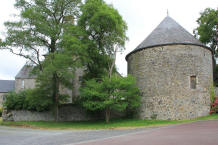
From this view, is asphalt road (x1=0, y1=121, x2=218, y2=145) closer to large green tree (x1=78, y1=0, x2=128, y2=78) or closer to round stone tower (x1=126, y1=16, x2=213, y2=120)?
round stone tower (x1=126, y1=16, x2=213, y2=120)

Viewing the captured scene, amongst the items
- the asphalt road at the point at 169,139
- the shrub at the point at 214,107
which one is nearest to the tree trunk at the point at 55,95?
the asphalt road at the point at 169,139

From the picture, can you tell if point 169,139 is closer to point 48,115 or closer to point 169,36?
point 169,36

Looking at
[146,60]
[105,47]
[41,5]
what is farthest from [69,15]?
[146,60]

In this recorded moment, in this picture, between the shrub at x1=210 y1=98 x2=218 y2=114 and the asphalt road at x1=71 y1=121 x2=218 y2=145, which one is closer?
the asphalt road at x1=71 y1=121 x2=218 y2=145

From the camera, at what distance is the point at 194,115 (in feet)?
53.6

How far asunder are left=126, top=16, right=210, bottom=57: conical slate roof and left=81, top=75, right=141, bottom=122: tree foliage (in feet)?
13.9

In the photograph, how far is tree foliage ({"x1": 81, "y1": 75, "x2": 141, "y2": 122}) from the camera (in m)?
16.1

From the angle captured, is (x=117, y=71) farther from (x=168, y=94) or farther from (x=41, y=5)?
(x=41, y=5)

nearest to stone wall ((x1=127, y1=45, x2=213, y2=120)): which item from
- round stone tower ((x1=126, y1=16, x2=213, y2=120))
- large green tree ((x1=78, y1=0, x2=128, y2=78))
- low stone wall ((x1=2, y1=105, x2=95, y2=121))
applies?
round stone tower ((x1=126, y1=16, x2=213, y2=120))

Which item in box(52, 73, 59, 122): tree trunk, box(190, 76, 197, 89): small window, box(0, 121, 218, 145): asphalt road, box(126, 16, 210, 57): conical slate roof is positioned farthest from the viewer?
box(52, 73, 59, 122): tree trunk

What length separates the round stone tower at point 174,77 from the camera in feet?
54.2

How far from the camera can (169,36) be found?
18047 millimetres

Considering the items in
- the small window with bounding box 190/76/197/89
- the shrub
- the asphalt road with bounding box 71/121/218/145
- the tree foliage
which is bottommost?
the asphalt road with bounding box 71/121/218/145

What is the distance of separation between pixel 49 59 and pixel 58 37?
2.49 meters
